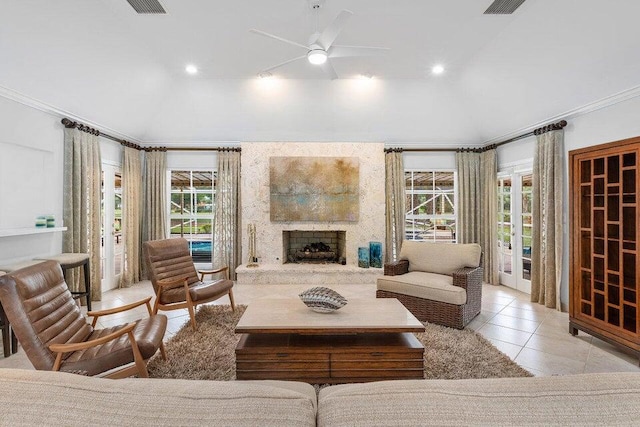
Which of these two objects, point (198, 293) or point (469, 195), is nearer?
point (198, 293)

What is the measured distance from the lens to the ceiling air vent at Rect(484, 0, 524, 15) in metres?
3.12

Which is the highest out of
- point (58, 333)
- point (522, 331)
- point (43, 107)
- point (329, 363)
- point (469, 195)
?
point (43, 107)

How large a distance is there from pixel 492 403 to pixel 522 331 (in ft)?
10.9

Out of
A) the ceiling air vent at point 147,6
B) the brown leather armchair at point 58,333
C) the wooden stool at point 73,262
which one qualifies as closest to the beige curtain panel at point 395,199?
the ceiling air vent at point 147,6

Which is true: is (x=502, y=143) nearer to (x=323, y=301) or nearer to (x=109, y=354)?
(x=323, y=301)

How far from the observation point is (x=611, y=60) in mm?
3232

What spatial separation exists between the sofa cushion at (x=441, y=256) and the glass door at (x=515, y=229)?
5.20ft

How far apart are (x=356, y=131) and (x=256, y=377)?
15.2 ft

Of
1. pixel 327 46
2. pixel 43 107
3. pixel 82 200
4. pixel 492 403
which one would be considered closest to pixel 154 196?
pixel 82 200

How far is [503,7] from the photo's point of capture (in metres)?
3.21

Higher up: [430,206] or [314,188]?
[314,188]

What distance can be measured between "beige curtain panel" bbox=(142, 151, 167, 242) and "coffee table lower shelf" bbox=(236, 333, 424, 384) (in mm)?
4301

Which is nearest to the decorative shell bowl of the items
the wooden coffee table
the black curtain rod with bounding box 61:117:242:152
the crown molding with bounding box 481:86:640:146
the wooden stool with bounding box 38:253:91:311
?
the wooden coffee table

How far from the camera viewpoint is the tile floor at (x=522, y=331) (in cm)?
273
